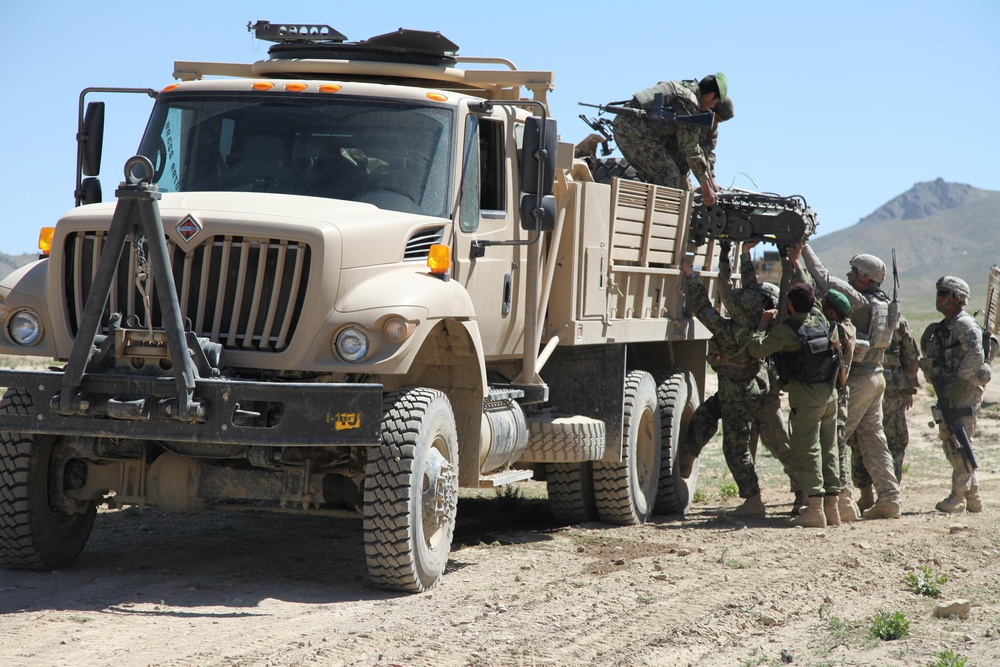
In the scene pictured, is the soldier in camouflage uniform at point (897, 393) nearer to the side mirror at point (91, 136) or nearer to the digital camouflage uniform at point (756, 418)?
the digital camouflage uniform at point (756, 418)

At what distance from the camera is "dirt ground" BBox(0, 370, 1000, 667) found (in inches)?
227

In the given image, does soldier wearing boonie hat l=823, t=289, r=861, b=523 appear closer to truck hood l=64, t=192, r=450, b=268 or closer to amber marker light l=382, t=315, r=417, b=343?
truck hood l=64, t=192, r=450, b=268

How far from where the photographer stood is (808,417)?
9.91 meters

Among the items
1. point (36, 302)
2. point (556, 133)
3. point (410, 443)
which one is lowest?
point (410, 443)

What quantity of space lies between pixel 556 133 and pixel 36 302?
302 cm

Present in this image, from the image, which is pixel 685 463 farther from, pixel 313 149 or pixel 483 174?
pixel 313 149

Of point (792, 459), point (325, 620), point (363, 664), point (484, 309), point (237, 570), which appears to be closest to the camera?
point (363, 664)

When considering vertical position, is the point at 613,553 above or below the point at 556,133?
below

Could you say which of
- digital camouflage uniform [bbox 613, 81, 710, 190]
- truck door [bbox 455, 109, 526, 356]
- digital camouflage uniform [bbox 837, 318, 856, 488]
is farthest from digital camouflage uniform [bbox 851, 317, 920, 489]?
truck door [bbox 455, 109, 526, 356]

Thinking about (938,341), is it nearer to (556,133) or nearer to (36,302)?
(556,133)

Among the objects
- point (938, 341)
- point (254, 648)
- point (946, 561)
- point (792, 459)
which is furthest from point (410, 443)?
point (938, 341)

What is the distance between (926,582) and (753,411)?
130 inches

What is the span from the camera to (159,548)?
807 centimetres

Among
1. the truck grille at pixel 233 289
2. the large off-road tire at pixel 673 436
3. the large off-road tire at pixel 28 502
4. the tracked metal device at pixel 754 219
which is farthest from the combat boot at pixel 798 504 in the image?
the large off-road tire at pixel 28 502
